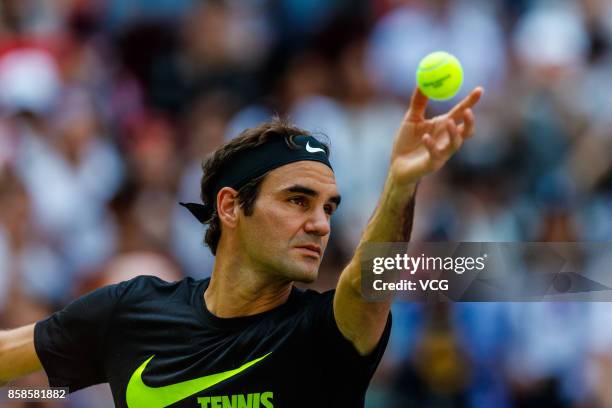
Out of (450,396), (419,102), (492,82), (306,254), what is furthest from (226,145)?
(492,82)

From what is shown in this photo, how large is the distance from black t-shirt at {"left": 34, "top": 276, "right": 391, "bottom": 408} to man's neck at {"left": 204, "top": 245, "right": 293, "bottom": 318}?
5 centimetres

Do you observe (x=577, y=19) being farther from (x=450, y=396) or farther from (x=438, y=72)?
(x=438, y=72)

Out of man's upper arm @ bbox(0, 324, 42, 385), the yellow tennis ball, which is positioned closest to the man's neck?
man's upper arm @ bbox(0, 324, 42, 385)

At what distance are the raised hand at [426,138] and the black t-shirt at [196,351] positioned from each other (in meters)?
0.72

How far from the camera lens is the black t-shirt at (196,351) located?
4.87m

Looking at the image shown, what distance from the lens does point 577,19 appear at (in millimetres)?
11156

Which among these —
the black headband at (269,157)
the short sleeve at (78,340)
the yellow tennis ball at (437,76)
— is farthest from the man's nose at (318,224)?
the short sleeve at (78,340)

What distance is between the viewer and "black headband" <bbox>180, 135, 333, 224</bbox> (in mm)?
5258

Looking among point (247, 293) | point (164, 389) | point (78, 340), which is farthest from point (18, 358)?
point (247, 293)

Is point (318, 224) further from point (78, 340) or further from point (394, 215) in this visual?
point (78, 340)

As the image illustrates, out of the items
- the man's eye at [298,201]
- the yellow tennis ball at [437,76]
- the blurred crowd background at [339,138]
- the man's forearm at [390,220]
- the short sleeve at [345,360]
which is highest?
the blurred crowd background at [339,138]

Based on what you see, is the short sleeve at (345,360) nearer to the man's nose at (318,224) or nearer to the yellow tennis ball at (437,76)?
the man's nose at (318,224)

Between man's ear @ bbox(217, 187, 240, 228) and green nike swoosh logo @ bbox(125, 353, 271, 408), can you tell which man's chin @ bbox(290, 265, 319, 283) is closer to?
green nike swoosh logo @ bbox(125, 353, 271, 408)

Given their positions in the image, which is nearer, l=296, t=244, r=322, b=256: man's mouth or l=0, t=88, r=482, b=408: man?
l=0, t=88, r=482, b=408: man
